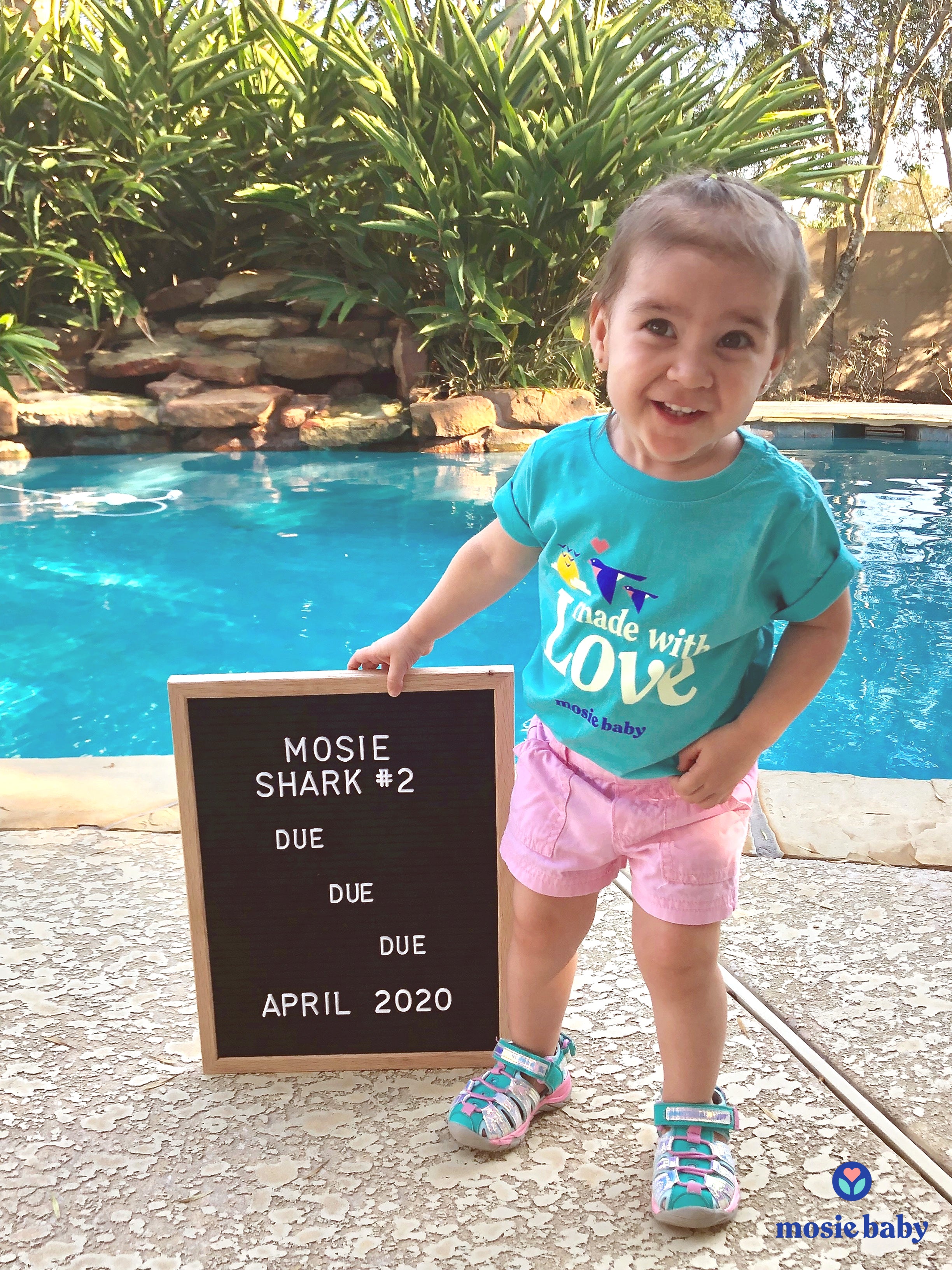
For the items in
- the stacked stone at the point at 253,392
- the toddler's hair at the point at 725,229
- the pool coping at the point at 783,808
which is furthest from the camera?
the stacked stone at the point at 253,392

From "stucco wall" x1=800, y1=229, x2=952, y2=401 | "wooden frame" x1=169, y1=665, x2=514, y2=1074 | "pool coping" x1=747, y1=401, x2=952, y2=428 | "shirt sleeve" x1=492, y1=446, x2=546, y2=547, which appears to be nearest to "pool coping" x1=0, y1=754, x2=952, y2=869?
"wooden frame" x1=169, y1=665, x2=514, y2=1074

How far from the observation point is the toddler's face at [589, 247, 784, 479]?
1.07m

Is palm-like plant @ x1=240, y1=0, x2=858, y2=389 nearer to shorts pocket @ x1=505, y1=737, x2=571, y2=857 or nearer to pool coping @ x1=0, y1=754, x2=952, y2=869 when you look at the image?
pool coping @ x1=0, y1=754, x2=952, y2=869

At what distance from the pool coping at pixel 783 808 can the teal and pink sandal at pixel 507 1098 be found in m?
0.75

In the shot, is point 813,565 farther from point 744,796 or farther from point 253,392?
point 253,392

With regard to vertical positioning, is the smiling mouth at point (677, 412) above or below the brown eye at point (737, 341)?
below

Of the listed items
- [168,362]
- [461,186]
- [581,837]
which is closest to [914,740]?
[581,837]

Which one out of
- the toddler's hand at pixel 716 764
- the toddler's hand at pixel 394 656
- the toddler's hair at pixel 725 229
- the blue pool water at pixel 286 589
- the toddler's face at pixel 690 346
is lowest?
the blue pool water at pixel 286 589

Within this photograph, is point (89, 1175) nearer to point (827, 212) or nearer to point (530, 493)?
point (530, 493)

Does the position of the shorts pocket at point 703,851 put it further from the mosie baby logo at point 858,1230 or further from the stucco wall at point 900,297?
the stucco wall at point 900,297

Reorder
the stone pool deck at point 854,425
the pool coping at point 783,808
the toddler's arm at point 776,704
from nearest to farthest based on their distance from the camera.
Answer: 1. the toddler's arm at point 776,704
2. the pool coping at point 783,808
3. the stone pool deck at point 854,425

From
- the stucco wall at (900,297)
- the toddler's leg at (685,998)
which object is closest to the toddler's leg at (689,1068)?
the toddler's leg at (685,998)

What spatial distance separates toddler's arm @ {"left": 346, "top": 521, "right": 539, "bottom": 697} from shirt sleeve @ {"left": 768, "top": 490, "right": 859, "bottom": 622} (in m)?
0.33

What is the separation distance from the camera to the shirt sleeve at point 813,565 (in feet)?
3.73
